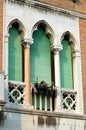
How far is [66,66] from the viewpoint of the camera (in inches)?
612

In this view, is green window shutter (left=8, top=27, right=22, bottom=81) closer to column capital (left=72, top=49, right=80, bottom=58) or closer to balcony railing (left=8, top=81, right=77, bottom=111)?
balcony railing (left=8, top=81, right=77, bottom=111)

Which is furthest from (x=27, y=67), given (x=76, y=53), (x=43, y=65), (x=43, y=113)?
(x=76, y=53)

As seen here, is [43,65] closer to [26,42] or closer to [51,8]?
[26,42]

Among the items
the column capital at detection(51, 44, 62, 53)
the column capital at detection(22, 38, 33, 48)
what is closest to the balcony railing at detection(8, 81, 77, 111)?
the column capital at detection(22, 38, 33, 48)

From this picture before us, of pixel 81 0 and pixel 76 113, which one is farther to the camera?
pixel 81 0

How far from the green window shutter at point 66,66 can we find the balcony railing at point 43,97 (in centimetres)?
35

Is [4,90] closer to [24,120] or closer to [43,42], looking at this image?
[24,120]

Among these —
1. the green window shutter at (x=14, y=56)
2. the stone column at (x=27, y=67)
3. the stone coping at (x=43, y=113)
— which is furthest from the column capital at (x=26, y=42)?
the stone coping at (x=43, y=113)

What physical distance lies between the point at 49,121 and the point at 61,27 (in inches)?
127

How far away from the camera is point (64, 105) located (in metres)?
15.0

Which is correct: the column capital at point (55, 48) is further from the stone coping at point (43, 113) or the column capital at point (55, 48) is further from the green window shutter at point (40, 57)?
the stone coping at point (43, 113)

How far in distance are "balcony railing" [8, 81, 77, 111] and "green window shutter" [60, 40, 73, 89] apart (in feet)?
1.14

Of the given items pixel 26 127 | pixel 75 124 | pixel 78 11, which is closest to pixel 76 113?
pixel 75 124

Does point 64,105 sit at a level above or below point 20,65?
below
